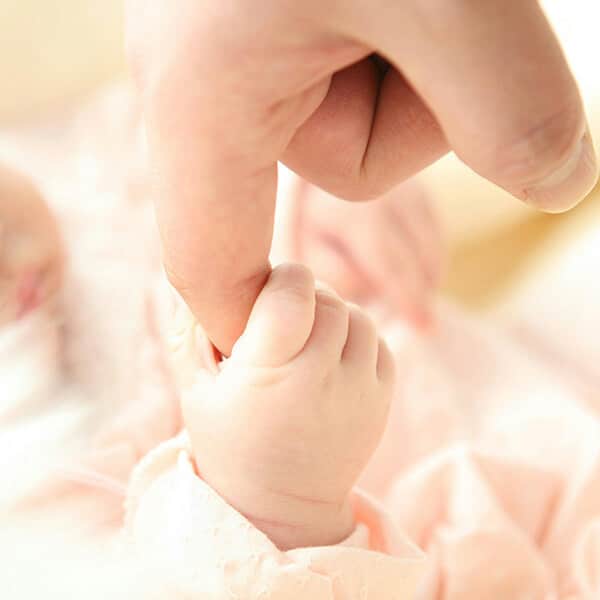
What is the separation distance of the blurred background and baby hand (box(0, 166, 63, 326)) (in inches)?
16.5

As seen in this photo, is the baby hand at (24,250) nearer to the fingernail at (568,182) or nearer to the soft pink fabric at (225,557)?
the soft pink fabric at (225,557)

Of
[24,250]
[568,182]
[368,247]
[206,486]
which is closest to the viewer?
[568,182]

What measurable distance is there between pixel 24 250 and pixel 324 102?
291 mm

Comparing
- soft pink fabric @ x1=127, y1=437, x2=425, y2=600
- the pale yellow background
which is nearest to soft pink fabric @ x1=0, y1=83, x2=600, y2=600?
soft pink fabric @ x1=127, y1=437, x2=425, y2=600

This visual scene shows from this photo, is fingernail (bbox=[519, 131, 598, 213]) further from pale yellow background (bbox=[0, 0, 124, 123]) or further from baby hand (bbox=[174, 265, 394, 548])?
pale yellow background (bbox=[0, 0, 124, 123])

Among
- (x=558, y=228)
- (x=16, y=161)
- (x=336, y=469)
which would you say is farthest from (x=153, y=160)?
(x=558, y=228)

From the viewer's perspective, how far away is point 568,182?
327 mm

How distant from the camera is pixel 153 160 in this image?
355 mm

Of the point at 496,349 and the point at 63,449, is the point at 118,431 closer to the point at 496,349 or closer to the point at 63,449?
the point at 63,449

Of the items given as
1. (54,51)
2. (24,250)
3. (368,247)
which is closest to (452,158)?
(368,247)

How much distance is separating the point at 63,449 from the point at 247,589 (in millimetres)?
155

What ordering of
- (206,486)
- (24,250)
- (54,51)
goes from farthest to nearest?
(54,51) < (24,250) < (206,486)

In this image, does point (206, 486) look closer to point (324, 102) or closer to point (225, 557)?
point (225, 557)

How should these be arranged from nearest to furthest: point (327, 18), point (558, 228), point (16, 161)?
1. point (327, 18)
2. point (16, 161)
3. point (558, 228)
